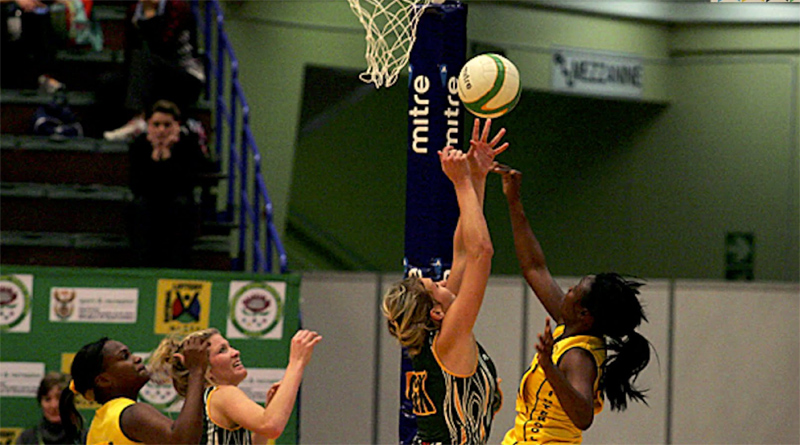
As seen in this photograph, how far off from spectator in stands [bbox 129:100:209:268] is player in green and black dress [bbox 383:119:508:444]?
152 inches

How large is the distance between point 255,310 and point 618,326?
3571 mm

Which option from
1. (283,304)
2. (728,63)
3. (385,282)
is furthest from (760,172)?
(283,304)

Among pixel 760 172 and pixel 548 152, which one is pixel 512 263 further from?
pixel 760 172

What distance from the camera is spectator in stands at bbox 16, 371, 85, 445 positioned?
6.80 m

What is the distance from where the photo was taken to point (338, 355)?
28.8 ft

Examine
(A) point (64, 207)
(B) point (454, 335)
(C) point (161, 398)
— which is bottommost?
(C) point (161, 398)

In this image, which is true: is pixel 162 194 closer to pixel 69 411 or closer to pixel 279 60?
pixel 69 411

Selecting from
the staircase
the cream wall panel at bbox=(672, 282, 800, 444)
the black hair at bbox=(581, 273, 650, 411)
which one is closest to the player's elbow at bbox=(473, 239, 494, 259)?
the black hair at bbox=(581, 273, 650, 411)

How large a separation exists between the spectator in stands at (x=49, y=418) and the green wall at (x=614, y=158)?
5.07 m

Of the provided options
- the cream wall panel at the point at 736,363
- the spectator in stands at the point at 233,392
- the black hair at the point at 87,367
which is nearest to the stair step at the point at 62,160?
the black hair at the point at 87,367

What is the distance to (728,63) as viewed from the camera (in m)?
13.3

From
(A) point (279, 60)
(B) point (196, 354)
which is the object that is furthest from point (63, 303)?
(A) point (279, 60)

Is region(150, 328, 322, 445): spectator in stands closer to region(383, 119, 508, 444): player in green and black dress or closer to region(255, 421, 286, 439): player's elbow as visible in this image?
region(255, 421, 286, 439): player's elbow

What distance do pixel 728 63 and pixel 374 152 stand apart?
480 centimetres
